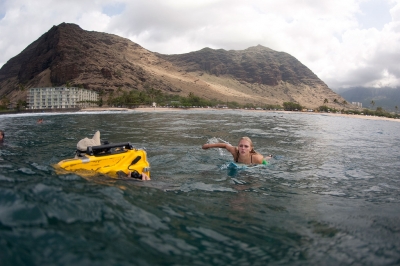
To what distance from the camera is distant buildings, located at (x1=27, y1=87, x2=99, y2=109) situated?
118250 millimetres

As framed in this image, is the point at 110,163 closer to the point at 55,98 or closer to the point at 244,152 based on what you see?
the point at 244,152

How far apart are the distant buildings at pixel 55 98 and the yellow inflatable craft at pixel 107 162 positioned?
119 meters

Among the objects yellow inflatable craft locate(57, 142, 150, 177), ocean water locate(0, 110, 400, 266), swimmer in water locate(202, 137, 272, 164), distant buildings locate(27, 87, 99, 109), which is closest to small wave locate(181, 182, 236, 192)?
ocean water locate(0, 110, 400, 266)

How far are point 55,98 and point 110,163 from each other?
129m

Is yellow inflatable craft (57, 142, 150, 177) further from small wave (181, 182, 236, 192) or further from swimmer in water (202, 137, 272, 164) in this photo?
swimmer in water (202, 137, 272, 164)

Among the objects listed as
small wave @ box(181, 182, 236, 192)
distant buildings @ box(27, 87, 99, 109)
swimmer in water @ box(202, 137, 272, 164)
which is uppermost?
distant buildings @ box(27, 87, 99, 109)

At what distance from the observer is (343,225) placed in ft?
15.3

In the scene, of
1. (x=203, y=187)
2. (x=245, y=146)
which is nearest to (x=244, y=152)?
(x=245, y=146)

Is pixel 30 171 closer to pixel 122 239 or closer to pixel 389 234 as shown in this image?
pixel 122 239

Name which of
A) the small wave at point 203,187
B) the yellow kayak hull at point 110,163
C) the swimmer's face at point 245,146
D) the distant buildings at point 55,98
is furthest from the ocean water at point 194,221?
the distant buildings at point 55,98

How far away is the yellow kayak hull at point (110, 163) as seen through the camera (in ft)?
20.1

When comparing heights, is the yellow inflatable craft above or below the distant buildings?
below

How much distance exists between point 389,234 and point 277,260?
7.01ft

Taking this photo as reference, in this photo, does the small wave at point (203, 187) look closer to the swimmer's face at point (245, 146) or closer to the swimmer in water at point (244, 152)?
the swimmer in water at point (244, 152)
